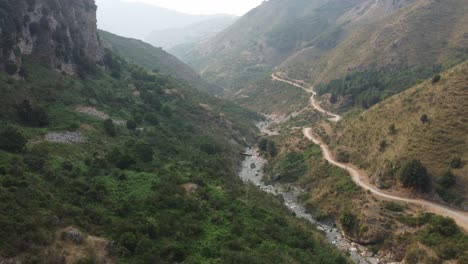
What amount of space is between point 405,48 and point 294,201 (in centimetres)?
8526

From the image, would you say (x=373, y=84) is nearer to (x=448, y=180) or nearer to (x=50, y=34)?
(x=448, y=180)

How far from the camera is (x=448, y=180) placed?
56.2 m

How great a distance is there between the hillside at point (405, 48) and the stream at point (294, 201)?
39.9 meters

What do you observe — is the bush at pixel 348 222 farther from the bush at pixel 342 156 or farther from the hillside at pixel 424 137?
the bush at pixel 342 156

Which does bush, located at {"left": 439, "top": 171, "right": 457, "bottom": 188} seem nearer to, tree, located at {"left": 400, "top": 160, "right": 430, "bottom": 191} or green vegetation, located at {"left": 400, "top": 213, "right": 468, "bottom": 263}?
tree, located at {"left": 400, "top": 160, "right": 430, "bottom": 191}

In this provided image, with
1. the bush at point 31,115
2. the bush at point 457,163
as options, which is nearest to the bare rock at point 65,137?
the bush at point 31,115

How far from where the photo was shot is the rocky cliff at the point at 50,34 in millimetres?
65375

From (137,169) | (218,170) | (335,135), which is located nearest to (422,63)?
(335,135)

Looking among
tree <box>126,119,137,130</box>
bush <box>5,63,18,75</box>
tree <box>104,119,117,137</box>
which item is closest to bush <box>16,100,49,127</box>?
bush <box>5,63,18,75</box>

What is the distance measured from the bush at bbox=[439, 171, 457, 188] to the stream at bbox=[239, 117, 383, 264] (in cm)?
1539

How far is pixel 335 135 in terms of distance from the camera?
8944cm

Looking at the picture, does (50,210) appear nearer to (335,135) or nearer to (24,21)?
(24,21)

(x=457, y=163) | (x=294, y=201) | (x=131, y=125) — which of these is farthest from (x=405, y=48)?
(x=131, y=125)

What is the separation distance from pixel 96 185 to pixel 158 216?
8.23 meters
